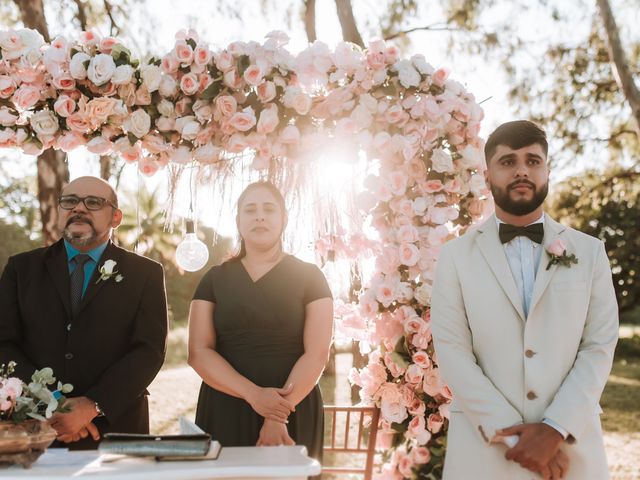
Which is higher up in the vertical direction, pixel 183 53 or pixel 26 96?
pixel 183 53

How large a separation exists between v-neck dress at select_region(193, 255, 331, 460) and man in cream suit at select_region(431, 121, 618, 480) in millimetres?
862

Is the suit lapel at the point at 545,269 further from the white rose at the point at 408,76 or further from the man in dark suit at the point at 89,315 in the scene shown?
the man in dark suit at the point at 89,315

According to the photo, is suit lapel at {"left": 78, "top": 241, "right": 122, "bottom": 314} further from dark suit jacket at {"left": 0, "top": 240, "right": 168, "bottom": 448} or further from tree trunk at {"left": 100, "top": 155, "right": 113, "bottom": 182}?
tree trunk at {"left": 100, "top": 155, "right": 113, "bottom": 182}

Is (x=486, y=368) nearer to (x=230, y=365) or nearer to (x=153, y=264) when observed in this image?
(x=230, y=365)

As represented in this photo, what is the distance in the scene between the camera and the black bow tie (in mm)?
3250

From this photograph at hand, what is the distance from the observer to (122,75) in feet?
13.3

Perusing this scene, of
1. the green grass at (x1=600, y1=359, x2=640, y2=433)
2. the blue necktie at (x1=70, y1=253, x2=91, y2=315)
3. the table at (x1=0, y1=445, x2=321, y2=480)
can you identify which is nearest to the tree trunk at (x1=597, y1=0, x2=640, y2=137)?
the green grass at (x1=600, y1=359, x2=640, y2=433)

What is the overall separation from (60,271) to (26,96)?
41.4 inches

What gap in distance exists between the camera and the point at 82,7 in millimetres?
9633

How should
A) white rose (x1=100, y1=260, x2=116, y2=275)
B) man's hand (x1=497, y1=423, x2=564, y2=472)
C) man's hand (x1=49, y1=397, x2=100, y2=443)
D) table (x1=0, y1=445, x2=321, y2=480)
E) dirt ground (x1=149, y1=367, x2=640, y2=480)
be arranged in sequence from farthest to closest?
dirt ground (x1=149, y1=367, x2=640, y2=480) → white rose (x1=100, y1=260, x2=116, y2=275) → man's hand (x1=49, y1=397, x2=100, y2=443) → man's hand (x1=497, y1=423, x2=564, y2=472) → table (x1=0, y1=445, x2=321, y2=480)

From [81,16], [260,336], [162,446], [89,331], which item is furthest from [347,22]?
[162,446]

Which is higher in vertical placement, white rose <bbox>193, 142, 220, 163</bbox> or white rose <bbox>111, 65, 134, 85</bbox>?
white rose <bbox>111, 65, 134, 85</bbox>

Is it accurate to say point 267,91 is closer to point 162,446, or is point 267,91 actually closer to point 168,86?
point 168,86

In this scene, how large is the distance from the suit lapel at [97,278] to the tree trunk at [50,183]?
3.43m
